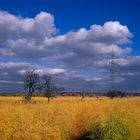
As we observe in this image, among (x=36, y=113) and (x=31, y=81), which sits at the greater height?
(x=31, y=81)

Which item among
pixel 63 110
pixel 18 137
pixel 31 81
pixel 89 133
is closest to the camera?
pixel 18 137

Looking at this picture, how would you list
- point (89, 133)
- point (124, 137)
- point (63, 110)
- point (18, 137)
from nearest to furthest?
1. point (18, 137)
2. point (124, 137)
3. point (89, 133)
4. point (63, 110)

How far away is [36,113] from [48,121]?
105 centimetres

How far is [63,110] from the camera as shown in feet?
76.3

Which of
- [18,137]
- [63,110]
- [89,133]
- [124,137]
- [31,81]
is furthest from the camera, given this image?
[31,81]

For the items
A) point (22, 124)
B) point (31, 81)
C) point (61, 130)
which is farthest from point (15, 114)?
point (31, 81)

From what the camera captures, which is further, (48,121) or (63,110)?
(63,110)

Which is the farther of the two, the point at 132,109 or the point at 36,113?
the point at 132,109

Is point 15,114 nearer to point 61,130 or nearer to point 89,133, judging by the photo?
point 61,130

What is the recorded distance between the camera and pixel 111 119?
68.6 feet

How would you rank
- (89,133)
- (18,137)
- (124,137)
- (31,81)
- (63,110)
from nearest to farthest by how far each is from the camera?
(18,137) < (124,137) < (89,133) < (63,110) < (31,81)

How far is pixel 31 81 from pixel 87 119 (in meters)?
37.4

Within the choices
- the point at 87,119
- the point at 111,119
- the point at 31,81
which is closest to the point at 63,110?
the point at 87,119

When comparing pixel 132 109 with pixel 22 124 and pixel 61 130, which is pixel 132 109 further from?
pixel 22 124
